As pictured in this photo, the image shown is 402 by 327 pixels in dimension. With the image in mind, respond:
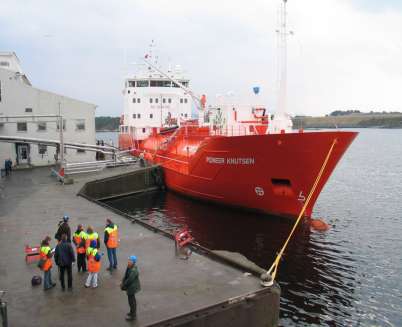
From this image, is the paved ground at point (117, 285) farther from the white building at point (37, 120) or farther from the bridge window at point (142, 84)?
the bridge window at point (142, 84)

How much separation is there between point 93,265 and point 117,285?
0.72 meters

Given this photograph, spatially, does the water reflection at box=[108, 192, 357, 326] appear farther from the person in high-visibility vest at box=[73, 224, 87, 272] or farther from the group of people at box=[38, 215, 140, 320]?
the person in high-visibility vest at box=[73, 224, 87, 272]

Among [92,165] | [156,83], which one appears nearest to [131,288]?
[92,165]

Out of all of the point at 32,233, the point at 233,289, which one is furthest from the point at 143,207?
the point at 233,289

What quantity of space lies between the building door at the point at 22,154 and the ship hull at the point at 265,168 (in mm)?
14507

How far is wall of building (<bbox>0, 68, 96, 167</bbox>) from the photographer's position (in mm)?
28188

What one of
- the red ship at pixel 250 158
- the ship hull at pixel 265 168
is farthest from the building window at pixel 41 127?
the ship hull at pixel 265 168

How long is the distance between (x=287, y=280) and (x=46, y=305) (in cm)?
722

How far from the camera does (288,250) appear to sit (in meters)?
14.3

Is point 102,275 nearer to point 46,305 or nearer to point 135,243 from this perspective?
point 46,305

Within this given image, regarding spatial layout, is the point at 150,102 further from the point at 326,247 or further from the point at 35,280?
the point at 35,280

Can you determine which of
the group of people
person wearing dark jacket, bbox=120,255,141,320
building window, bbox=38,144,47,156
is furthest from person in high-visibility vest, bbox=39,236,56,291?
building window, bbox=38,144,47,156

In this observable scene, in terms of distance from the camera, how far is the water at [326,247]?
10.2 meters

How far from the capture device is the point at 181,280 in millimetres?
8367
